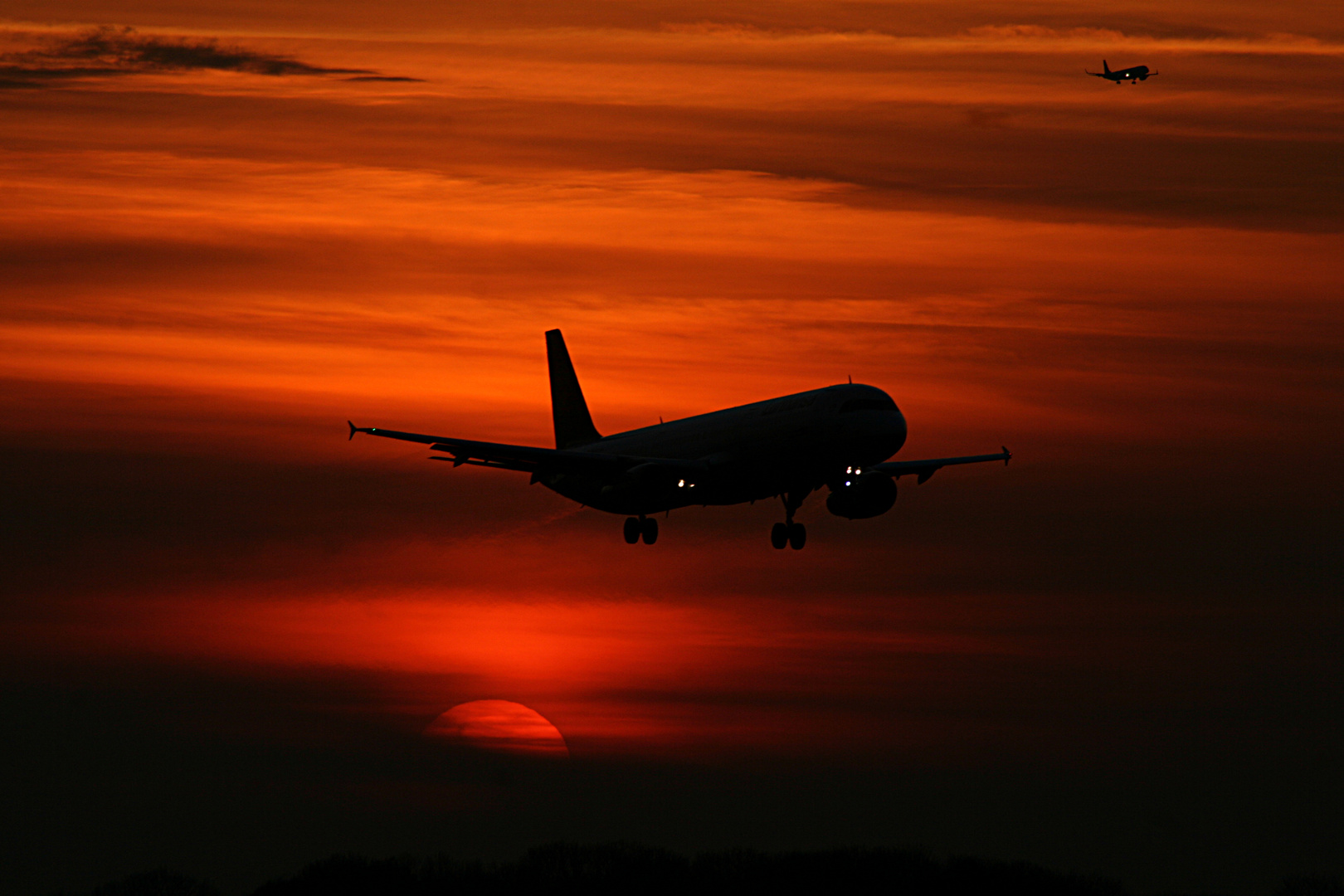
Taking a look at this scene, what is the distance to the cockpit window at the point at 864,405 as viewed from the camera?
82062 mm

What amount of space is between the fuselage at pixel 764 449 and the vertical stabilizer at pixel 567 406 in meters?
19.4

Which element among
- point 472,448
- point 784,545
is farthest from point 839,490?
point 472,448

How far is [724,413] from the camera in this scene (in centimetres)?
8950

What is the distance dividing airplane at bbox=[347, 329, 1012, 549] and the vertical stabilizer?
15.6 metres

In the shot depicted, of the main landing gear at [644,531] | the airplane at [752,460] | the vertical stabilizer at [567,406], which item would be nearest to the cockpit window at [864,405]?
the airplane at [752,460]

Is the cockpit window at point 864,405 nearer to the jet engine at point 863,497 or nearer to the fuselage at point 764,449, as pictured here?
the fuselage at point 764,449

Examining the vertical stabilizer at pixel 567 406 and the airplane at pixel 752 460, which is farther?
the vertical stabilizer at pixel 567 406

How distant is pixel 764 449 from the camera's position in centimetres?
8531

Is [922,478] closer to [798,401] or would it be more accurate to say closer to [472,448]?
[798,401]

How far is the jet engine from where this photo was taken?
87062 millimetres

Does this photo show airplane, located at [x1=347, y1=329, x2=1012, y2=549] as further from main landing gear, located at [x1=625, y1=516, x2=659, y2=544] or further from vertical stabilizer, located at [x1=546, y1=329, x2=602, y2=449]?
vertical stabilizer, located at [x1=546, y1=329, x2=602, y2=449]

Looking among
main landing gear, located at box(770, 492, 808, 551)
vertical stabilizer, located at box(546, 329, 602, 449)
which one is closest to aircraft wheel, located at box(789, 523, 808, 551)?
main landing gear, located at box(770, 492, 808, 551)

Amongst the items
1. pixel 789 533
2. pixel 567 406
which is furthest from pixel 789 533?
pixel 567 406

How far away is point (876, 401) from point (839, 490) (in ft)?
20.1
